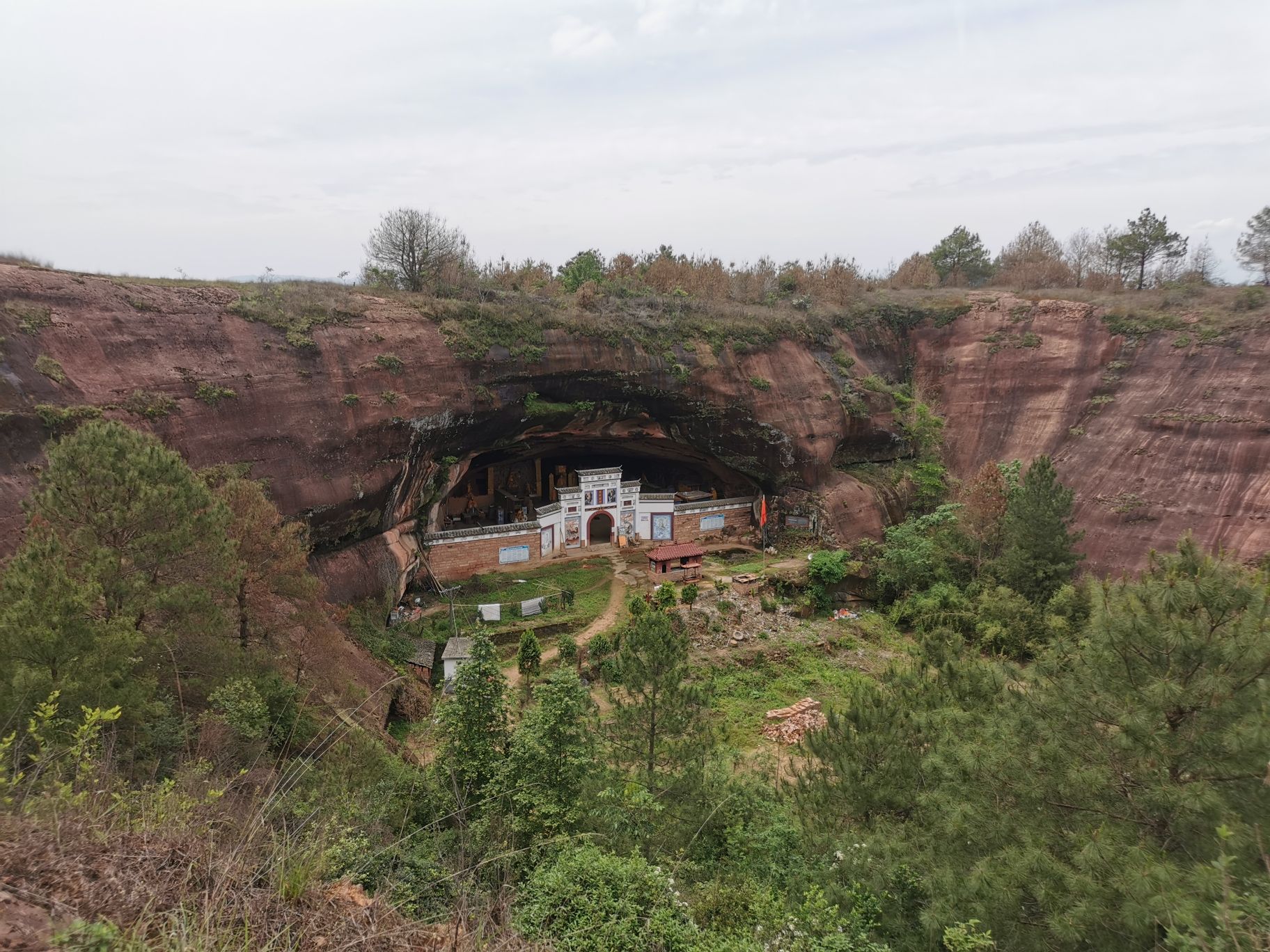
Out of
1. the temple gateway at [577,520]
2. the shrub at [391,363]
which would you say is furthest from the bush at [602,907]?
the temple gateway at [577,520]

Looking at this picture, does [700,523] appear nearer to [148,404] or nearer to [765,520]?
[765,520]

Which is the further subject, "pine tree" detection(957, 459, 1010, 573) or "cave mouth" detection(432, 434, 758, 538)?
"cave mouth" detection(432, 434, 758, 538)

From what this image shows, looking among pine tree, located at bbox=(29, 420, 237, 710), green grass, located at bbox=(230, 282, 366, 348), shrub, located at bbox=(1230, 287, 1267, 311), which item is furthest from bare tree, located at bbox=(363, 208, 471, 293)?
shrub, located at bbox=(1230, 287, 1267, 311)

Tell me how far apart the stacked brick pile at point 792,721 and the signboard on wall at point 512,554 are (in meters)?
12.7

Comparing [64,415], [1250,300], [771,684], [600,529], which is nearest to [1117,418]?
[1250,300]

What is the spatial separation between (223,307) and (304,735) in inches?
575

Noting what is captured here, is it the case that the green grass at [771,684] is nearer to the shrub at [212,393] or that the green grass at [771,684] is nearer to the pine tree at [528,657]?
the pine tree at [528,657]

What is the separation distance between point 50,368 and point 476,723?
15055 mm

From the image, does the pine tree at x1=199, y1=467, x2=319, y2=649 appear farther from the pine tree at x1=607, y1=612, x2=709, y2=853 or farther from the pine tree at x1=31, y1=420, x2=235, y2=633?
the pine tree at x1=607, y1=612, x2=709, y2=853

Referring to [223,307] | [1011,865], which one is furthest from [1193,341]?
[223,307]

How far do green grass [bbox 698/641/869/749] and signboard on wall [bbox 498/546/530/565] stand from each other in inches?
401

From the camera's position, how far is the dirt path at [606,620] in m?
18.7

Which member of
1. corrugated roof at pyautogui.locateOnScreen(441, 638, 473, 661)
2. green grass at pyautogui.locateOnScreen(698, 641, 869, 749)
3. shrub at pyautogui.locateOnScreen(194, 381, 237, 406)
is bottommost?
green grass at pyautogui.locateOnScreen(698, 641, 869, 749)

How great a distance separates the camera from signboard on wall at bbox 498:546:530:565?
2566 cm
